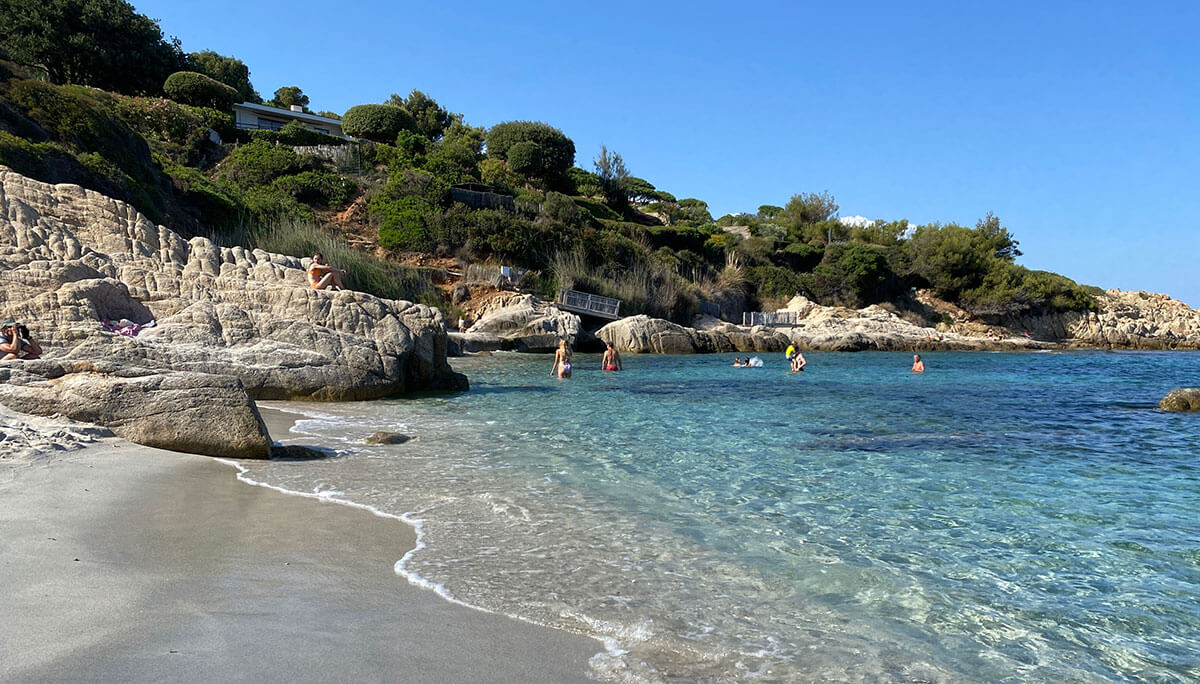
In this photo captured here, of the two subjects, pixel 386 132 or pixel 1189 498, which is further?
pixel 386 132

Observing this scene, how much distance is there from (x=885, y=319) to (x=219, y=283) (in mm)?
41253

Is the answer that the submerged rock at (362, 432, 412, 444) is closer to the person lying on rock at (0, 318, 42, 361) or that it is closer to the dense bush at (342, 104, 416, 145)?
the person lying on rock at (0, 318, 42, 361)

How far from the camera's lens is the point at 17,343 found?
8828 millimetres

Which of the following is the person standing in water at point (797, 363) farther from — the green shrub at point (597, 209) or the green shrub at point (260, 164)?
the green shrub at point (260, 164)

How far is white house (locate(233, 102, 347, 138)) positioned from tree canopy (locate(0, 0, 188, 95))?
4.75 meters

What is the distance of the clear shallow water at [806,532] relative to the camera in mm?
3586

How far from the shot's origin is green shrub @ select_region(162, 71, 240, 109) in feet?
150

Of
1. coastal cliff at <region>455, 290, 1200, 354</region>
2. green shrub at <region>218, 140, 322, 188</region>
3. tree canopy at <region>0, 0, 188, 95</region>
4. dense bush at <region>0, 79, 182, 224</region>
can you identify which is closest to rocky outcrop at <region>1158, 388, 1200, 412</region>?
coastal cliff at <region>455, 290, 1200, 354</region>

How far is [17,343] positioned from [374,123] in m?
46.1

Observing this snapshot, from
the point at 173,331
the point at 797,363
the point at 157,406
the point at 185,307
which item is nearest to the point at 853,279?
the point at 797,363

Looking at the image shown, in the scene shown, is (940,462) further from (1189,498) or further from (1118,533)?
(1118,533)

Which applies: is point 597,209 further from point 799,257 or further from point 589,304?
point 589,304

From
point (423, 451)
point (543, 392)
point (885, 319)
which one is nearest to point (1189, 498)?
point (423, 451)

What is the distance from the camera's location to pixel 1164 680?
10.8 feet
